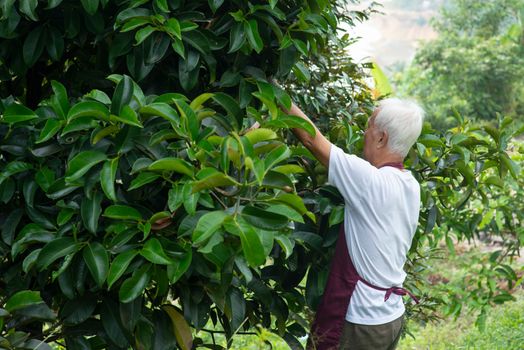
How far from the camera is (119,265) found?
5.61 feet

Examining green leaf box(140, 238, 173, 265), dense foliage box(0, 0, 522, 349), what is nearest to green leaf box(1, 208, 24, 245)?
dense foliage box(0, 0, 522, 349)

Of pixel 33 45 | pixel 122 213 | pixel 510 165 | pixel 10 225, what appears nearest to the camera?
pixel 122 213

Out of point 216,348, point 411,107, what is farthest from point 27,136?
point 411,107

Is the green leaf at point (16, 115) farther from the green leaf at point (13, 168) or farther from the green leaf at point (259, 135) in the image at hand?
the green leaf at point (259, 135)

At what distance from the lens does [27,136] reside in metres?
1.97

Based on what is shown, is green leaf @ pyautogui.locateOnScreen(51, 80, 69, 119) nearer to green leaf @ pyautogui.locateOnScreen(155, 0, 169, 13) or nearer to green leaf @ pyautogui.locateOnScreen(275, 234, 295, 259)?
green leaf @ pyautogui.locateOnScreen(155, 0, 169, 13)

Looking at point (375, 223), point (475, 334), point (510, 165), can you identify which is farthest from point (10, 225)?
point (475, 334)

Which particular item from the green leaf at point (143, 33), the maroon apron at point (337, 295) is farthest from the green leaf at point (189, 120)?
the maroon apron at point (337, 295)

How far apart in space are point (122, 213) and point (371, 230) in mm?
831

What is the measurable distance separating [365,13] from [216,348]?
5.46ft

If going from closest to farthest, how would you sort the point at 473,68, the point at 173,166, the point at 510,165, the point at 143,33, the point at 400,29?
1. the point at 173,166
2. the point at 143,33
3. the point at 510,165
4. the point at 473,68
5. the point at 400,29

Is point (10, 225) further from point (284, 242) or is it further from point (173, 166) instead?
point (284, 242)

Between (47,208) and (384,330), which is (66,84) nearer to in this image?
(47,208)

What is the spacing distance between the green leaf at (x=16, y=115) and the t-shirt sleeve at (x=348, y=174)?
831mm
